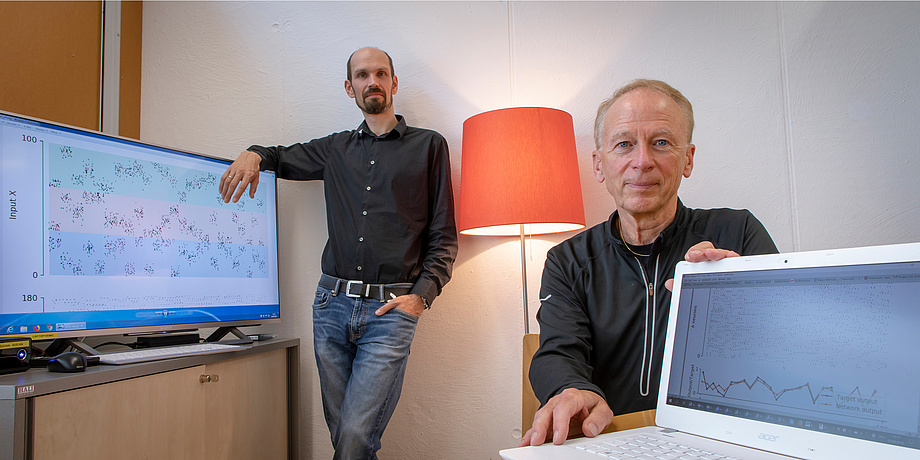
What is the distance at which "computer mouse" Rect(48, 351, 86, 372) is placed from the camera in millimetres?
1351

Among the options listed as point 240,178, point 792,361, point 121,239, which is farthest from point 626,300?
point 121,239

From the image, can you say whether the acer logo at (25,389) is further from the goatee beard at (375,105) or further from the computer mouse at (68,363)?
the goatee beard at (375,105)

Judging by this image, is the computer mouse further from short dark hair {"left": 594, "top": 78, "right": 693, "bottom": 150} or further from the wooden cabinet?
short dark hair {"left": 594, "top": 78, "right": 693, "bottom": 150}

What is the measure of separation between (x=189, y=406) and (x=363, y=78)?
1.26 meters

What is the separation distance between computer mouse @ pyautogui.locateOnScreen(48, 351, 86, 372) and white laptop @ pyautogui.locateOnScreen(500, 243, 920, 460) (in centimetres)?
120

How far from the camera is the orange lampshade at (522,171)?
5.95 feet

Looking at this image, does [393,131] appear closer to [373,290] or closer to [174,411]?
[373,290]

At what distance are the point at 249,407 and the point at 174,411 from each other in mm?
384

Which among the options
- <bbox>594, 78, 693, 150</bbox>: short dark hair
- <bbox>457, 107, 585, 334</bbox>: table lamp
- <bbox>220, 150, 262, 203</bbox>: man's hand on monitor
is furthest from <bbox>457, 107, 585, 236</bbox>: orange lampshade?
<bbox>220, 150, 262, 203</bbox>: man's hand on monitor

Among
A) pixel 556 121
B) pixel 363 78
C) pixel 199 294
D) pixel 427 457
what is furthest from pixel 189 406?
pixel 556 121

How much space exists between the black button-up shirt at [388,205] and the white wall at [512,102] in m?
0.26

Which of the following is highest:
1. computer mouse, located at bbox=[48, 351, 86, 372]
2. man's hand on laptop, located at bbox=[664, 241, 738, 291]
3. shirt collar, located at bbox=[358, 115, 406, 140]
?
shirt collar, located at bbox=[358, 115, 406, 140]

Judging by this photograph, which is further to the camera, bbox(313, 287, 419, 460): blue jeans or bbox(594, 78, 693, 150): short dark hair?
bbox(313, 287, 419, 460): blue jeans

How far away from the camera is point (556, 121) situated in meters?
1.90
